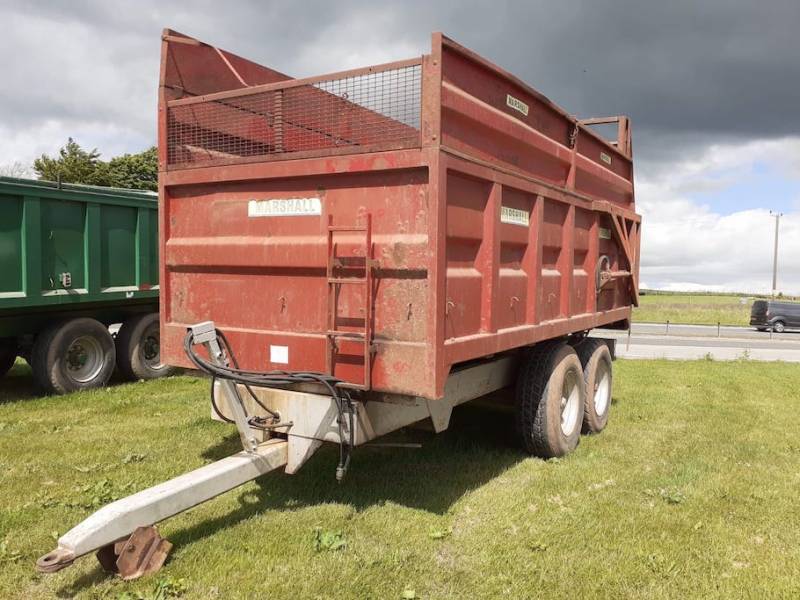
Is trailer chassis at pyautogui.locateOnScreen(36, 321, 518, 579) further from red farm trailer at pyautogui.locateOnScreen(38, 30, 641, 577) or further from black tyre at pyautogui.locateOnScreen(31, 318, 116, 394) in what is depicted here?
black tyre at pyautogui.locateOnScreen(31, 318, 116, 394)

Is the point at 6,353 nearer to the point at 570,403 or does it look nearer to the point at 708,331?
the point at 570,403

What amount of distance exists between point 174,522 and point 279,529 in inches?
24.5

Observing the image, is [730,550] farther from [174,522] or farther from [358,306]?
[174,522]

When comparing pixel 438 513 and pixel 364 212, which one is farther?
pixel 438 513

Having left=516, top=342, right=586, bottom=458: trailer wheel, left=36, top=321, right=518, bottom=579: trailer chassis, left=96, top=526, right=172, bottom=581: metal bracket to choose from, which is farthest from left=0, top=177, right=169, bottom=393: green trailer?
left=516, top=342, right=586, bottom=458: trailer wheel

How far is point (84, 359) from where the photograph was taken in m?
7.89

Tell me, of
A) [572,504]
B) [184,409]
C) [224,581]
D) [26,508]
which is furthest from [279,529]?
[184,409]

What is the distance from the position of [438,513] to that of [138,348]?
567 cm

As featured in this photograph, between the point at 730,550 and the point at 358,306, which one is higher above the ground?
the point at 358,306

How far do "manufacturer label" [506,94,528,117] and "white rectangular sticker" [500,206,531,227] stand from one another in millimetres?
700

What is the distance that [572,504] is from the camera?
4309 millimetres

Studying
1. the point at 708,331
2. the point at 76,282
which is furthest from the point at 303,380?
the point at 708,331

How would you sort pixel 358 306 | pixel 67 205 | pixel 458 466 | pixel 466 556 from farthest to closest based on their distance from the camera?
pixel 67 205 → pixel 458 466 → pixel 358 306 → pixel 466 556

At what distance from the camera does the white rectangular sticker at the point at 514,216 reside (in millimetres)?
4277
